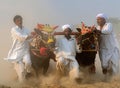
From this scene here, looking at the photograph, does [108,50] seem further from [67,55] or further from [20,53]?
[20,53]

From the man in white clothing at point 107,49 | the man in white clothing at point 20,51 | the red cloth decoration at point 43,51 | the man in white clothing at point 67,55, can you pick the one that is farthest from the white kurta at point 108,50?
the man in white clothing at point 20,51

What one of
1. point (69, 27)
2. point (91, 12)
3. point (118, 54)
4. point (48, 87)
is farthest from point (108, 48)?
point (91, 12)

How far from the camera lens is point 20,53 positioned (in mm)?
14172

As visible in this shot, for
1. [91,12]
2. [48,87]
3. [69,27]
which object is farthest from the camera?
[91,12]

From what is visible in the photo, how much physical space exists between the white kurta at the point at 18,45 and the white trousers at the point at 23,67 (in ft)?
0.51

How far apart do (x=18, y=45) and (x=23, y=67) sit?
27.3 inches

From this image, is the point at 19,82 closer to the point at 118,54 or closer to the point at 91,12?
the point at 118,54

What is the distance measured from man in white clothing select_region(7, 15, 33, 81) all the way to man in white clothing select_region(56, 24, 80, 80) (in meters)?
0.87

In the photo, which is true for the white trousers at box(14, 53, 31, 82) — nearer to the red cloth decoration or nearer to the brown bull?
the brown bull

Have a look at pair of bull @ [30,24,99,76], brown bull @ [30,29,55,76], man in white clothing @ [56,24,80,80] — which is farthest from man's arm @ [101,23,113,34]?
brown bull @ [30,29,55,76]

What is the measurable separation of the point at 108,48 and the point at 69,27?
1512 millimetres

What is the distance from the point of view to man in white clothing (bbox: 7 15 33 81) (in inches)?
547

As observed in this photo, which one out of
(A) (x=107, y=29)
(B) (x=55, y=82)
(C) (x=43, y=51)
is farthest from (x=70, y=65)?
(A) (x=107, y=29)

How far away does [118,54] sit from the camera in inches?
589
